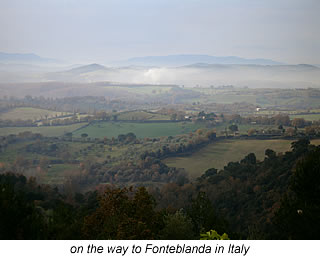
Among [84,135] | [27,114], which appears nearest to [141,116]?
[84,135]

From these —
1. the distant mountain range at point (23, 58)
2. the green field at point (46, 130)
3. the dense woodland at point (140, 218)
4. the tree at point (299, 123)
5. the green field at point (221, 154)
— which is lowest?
the green field at point (221, 154)

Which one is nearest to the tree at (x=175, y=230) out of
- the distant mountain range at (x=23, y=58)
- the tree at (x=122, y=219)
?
the tree at (x=122, y=219)

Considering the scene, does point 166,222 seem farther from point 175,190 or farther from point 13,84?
point 13,84

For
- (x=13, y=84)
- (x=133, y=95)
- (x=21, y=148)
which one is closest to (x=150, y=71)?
(x=133, y=95)

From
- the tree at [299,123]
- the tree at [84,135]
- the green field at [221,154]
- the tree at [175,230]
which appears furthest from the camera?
the tree at [84,135]

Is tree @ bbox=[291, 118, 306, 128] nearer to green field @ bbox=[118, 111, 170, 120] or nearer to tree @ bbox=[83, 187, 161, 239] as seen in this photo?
green field @ bbox=[118, 111, 170, 120]

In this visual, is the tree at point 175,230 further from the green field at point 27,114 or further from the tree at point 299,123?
the green field at point 27,114

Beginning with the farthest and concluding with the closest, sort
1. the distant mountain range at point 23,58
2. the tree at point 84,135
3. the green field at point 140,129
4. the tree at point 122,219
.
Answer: the distant mountain range at point 23,58 → the green field at point 140,129 → the tree at point 84,135 → the tree at point 122,219
